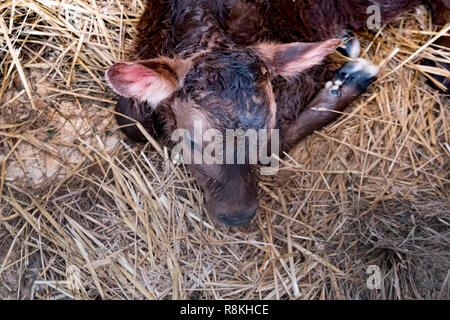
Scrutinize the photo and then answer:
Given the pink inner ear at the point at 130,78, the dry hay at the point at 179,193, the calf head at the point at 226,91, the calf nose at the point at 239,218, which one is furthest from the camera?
the dry hay at the point at 179,193

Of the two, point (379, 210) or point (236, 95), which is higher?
point (236, 95)

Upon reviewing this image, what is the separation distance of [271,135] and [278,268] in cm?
111

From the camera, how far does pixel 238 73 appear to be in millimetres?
2973

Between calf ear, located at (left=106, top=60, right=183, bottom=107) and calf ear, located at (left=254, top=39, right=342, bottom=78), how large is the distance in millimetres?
681

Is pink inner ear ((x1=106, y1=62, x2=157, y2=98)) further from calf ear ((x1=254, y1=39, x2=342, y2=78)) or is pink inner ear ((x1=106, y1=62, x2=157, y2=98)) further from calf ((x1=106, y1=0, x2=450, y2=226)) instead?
calf ear ((x1=254, y1=39, x2=342, y2=78))

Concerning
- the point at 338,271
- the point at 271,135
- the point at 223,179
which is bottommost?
the point at 338,271

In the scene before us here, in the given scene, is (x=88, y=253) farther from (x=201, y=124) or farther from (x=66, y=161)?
(x=201, y=124)

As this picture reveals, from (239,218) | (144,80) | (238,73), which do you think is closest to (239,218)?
(239,218)

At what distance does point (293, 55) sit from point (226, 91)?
0.55 m

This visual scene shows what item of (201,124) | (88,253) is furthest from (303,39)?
(88,253)

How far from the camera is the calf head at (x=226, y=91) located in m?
2.91

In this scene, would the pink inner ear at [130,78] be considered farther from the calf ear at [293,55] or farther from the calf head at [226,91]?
the calf ear at [293,55]

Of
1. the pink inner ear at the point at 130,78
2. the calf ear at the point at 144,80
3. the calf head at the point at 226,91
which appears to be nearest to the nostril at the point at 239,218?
the calf head at the point at 226,91

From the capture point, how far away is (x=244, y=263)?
360 centimetres
